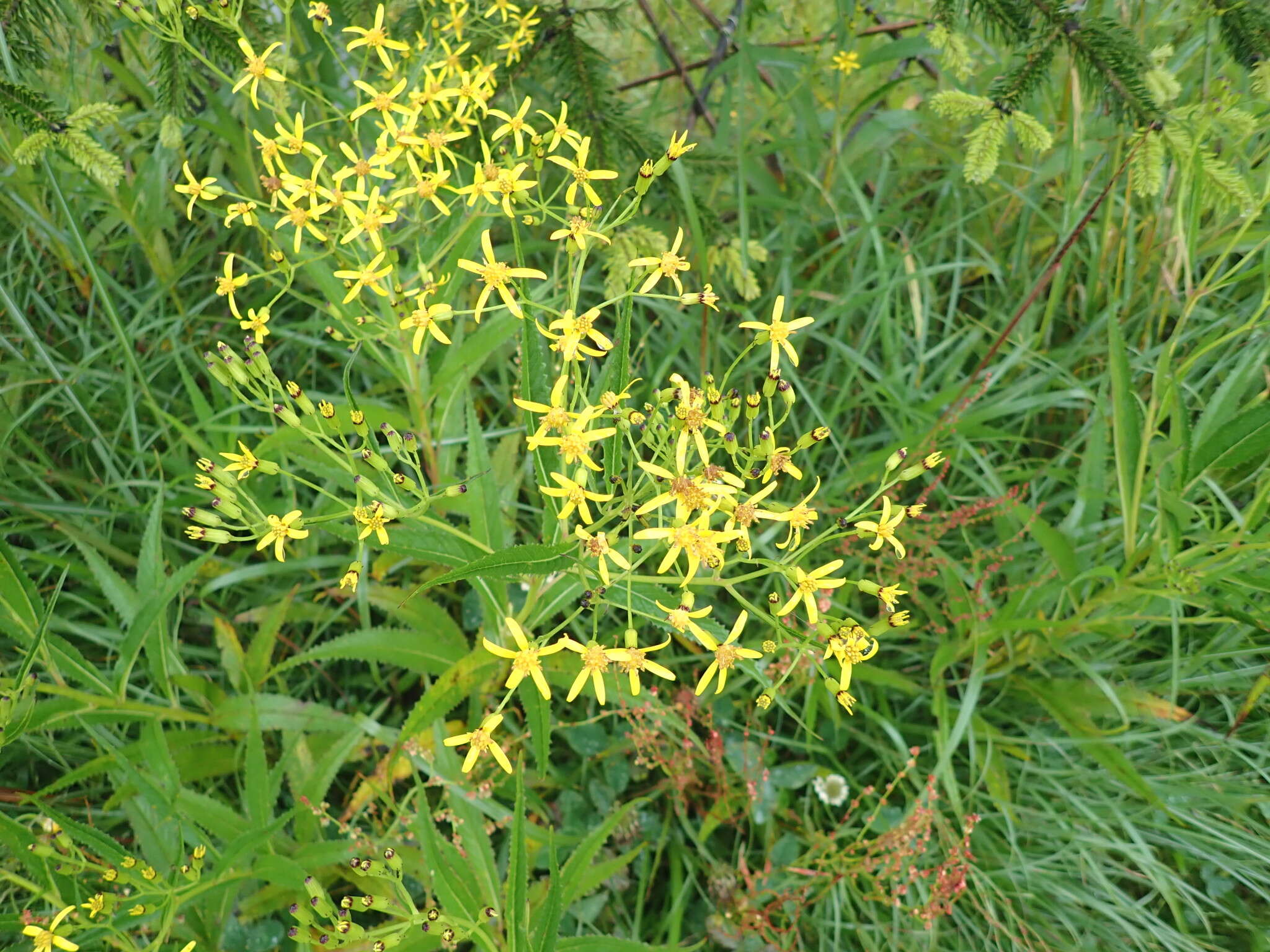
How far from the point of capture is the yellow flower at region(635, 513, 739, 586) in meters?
1.44

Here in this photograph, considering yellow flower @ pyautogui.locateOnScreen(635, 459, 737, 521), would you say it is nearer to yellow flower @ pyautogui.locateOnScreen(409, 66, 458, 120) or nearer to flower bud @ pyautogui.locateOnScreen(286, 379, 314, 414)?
flower bud @ pyautogui.locateOnScreen(286, 379, 314, 414)

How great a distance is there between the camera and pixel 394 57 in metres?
2.76

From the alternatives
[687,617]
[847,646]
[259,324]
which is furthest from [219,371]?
[847,646]

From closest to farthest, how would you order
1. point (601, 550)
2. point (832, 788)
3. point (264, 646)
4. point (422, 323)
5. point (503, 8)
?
1. point (601, 550)
2. point (422, 323)
3. point (503, 8)
4. point (264, 646)
5. point (832, 788)

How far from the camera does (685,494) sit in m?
Answer: 1.52

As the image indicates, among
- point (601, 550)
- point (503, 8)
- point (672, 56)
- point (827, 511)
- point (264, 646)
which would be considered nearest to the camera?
point (601, 550)

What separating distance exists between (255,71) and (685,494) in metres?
1.47

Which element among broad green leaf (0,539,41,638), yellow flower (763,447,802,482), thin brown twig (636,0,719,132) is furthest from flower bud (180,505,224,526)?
thin brown twig (636,0,719,132)

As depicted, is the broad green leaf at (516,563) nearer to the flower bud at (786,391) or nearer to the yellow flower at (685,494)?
the yellow flower at (685,494)

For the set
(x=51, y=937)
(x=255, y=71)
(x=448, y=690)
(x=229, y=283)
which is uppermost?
(x=255, y=71)

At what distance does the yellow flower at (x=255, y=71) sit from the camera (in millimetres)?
1909

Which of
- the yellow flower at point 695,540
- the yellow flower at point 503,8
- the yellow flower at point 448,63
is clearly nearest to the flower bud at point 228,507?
the yellow flower at point 695,540

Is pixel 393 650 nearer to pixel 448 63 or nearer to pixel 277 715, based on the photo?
pixel 277 715

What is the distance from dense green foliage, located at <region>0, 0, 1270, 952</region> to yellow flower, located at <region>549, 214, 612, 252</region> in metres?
0.62
